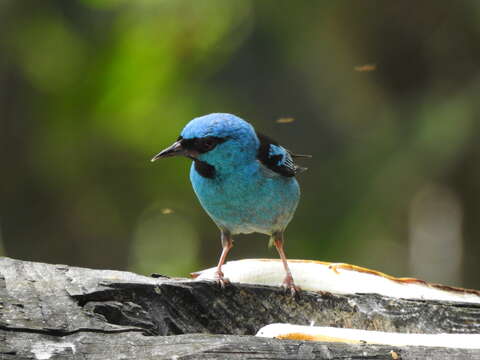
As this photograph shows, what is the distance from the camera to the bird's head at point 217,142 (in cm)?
396

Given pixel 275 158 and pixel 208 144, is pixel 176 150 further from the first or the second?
pixel 275 158

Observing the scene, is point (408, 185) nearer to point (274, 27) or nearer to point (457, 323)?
point (274, 27)

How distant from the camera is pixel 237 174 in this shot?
4254 mm

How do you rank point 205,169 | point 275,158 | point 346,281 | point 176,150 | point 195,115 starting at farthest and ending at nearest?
point 195,115 < point 275,158 < point 205,169 < point 176,150 < point 346,281

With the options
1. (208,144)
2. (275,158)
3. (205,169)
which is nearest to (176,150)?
(208,144)

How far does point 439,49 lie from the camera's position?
8.57 m

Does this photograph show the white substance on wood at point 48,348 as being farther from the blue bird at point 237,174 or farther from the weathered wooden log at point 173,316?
the blue bird at point 237,174

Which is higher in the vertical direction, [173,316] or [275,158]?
[275,158]

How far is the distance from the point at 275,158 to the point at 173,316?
160cm

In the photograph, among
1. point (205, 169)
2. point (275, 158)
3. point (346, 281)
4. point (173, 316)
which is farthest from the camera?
point (275, 158)

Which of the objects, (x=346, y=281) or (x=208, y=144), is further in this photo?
(x=208, y=144)

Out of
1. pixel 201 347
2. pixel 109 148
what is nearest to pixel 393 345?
pixel 201 347

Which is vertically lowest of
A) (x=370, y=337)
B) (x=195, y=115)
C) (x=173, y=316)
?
(x=173, y=316)

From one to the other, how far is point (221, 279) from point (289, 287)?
309mm
